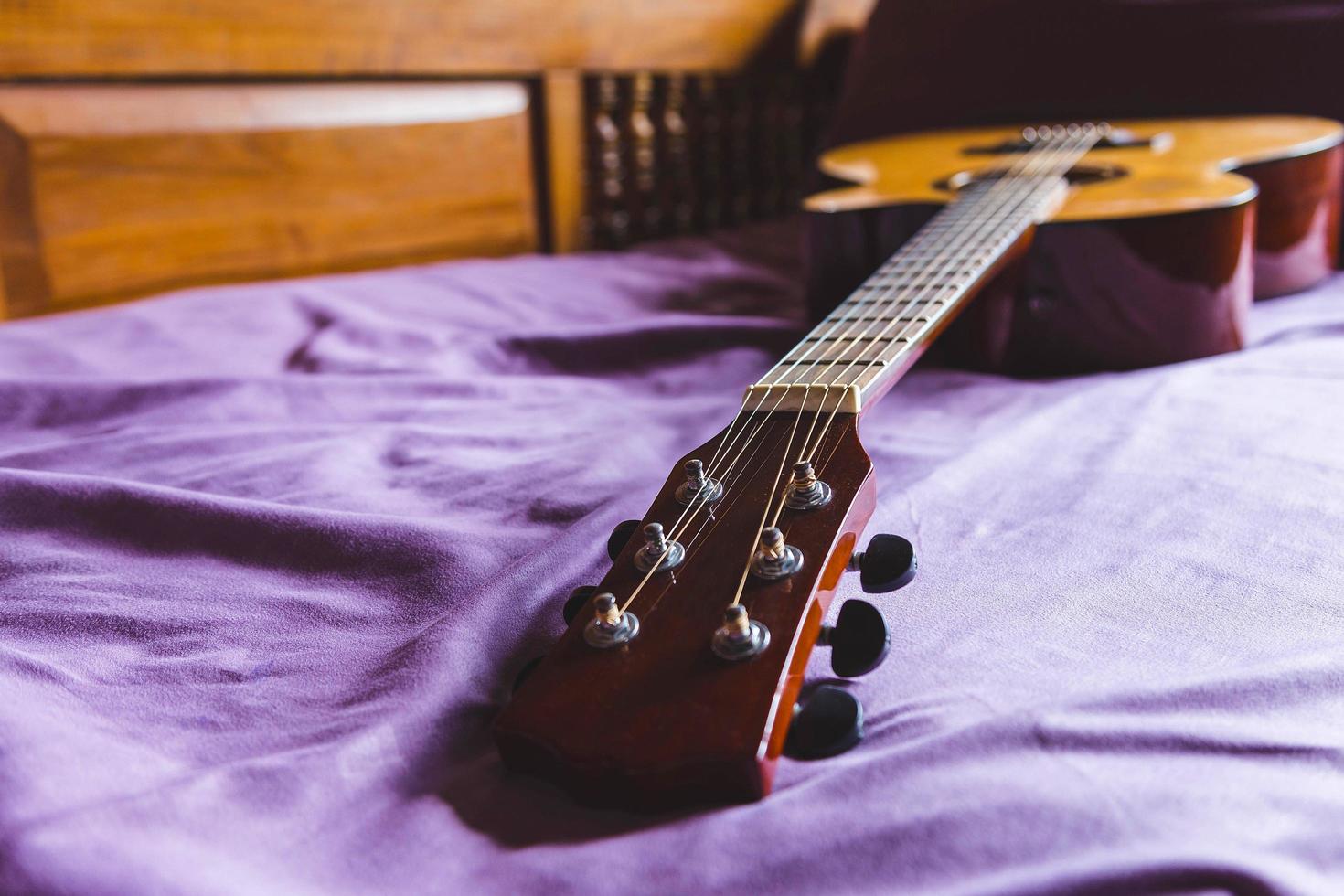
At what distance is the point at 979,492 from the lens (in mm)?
638

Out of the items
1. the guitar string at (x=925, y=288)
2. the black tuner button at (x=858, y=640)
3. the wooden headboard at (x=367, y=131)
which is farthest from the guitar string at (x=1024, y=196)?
the wooden headboard at (x=367, y=131)

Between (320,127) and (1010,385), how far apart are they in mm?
925

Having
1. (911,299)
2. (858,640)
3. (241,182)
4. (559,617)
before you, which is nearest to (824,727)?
(858,640)

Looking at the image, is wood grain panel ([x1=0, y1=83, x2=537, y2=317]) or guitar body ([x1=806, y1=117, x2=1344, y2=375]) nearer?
guitar body ([x1=806, y1=117, x2=1344, y2=375])

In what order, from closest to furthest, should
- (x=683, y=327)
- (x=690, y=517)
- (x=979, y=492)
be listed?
1. (x=690, y=517)
2. (x=979, y=492)
3. (x=683, y=327)

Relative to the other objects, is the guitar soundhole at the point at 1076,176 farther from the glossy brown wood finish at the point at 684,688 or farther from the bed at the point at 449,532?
the glossy brown wood finish at the point at 684,688

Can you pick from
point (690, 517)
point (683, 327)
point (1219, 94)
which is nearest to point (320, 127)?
point (683, 327)

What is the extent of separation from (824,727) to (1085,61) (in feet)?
4.49

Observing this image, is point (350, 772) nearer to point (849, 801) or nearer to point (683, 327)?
point (849, 801)

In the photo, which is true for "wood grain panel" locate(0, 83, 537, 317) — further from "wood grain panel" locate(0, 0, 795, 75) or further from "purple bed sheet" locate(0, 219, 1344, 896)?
"purple bed sheet" locate(0, 219, 1344, 896)

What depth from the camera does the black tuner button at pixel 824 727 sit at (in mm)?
368

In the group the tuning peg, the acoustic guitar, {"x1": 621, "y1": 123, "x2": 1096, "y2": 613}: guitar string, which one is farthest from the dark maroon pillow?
the tuning peg

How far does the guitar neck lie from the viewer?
0.55 m

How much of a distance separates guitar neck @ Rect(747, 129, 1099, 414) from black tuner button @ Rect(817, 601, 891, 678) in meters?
0.15
